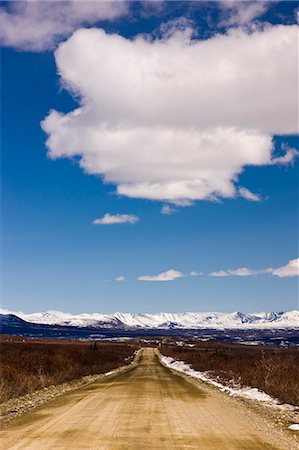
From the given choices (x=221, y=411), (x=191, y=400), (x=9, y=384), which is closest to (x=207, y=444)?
(x=221, y=411)

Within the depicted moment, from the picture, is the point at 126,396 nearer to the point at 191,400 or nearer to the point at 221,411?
the point at 191,400

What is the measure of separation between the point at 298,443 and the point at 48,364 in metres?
25.3

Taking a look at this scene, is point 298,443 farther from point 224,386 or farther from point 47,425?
point 224,386

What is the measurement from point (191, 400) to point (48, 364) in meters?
16.2

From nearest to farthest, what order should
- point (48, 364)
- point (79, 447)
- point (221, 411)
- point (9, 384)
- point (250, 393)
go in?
1. point (79, 447)
2. point (221, 411)
3. point (9, 384)
4. point (250, 393)
5. point (48, 364)

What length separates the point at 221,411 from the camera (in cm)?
1895

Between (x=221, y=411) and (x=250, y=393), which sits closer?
(x=221, y=411)

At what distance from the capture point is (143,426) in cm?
Answer: 1457

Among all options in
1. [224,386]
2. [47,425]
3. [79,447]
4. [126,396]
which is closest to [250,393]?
[224,386]

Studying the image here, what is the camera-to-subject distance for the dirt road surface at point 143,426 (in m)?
12.1

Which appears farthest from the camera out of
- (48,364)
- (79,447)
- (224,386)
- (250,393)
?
(48,364)

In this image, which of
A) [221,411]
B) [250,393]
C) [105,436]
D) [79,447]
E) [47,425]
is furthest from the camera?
[250,393]

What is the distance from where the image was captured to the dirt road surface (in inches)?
478

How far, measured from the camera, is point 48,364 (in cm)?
3538
